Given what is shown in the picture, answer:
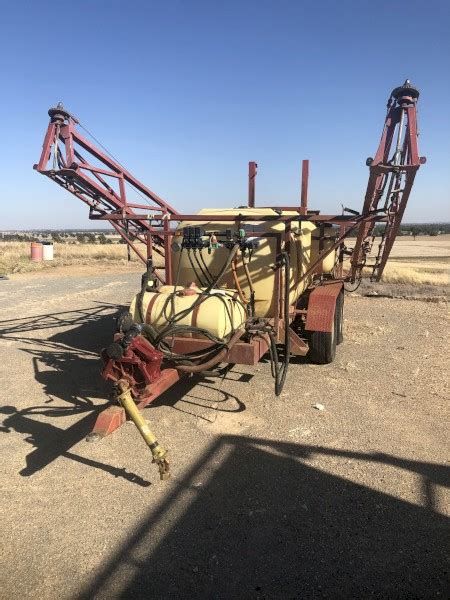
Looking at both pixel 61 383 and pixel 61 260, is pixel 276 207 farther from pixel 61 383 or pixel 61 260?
pixel 61 260

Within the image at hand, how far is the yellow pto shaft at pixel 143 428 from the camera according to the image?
342cm

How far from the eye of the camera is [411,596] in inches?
102

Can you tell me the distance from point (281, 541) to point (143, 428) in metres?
1.21

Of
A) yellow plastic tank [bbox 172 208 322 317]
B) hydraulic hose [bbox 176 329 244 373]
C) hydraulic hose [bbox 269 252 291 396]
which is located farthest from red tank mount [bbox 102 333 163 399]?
yellow plastic tank [bbox 172 208 322 317]

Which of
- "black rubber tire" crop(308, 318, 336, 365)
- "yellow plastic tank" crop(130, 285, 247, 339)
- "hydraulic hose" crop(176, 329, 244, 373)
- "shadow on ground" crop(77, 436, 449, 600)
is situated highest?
"yellow plastic tank" crop(130, 285, 247, 339)

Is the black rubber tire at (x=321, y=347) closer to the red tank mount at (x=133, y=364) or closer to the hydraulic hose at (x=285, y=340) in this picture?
the hydraulic hose at (x=285, y=340)

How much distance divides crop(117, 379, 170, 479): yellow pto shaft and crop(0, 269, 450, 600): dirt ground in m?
0.27

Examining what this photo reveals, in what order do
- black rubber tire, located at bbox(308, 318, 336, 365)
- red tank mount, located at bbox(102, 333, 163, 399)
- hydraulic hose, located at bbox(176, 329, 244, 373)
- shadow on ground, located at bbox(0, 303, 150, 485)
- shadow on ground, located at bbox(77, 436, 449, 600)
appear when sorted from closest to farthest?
shadow on ground, located at bbox(77, 436, 449, 600) → red tank mount, located at bbox(102, 333, 163, 399) → shadow on ground, located at bbox(0, 303, 150, 485) → hydraulic hose, located at bbox(176, 329, 244, 373) → black rubber tire, located at bbox(308, 318, 336, 365)

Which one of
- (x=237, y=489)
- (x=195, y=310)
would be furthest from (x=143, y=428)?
(x=195, y=310)

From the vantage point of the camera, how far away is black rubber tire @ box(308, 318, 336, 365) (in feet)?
21.6

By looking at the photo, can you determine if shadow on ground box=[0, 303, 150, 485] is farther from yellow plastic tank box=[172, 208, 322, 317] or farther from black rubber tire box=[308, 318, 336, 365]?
black rubber tire box=[308, 318, 336, 365]

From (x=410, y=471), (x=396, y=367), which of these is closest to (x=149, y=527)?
(x=410, y=471)

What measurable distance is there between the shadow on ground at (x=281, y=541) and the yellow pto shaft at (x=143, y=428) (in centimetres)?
27

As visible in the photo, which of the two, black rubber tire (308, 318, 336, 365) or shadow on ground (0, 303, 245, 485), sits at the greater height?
black rubber tire (308, 318, 336, 365)
